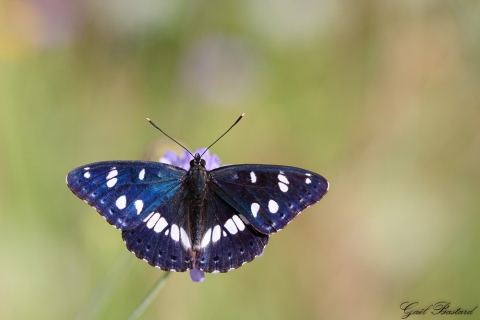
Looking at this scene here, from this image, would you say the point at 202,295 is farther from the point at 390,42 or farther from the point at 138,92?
the point at 390,42

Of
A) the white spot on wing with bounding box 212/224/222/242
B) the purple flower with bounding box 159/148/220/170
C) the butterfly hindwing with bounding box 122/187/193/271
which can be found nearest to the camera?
the butterfly hindwing with bounding box 122/187/193/271

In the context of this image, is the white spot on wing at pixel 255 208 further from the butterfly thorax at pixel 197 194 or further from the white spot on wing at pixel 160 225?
the white spot on wing at pixel 160 225

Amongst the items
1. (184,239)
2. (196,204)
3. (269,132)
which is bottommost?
(184,239)

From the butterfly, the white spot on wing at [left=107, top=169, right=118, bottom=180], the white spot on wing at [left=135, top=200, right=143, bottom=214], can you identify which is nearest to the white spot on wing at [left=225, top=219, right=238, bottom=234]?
the butterfly

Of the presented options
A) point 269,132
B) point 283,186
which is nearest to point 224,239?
point 283,186

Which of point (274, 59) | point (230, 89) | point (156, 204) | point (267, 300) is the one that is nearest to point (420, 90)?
point (274, 59)

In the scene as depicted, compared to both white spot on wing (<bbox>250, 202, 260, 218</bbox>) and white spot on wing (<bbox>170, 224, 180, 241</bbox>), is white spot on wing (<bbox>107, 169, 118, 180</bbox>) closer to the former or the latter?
white spot on wing (<bbox>170, 224, 180, 241</bbox>)

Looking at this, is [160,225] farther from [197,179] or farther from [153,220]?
[197,179]
